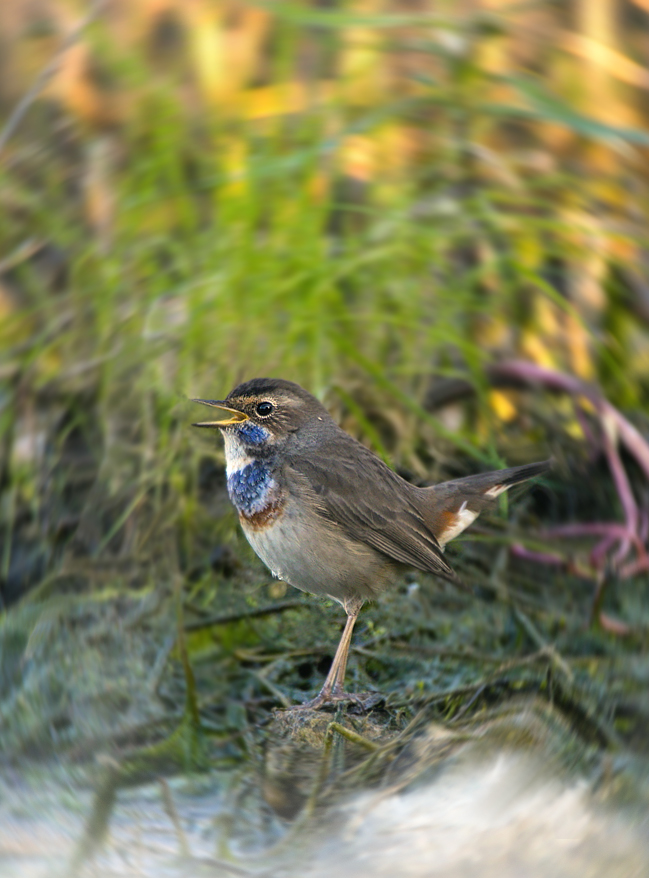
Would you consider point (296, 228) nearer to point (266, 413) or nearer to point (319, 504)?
point (266, 413)

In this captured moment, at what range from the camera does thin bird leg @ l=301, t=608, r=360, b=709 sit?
1.96 m

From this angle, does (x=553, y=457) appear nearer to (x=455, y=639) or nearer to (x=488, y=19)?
(x=455, y=639)

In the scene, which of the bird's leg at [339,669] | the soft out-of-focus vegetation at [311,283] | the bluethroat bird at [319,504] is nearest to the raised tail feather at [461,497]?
the bluethroat bird at [319,504]

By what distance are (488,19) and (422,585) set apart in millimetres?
1705

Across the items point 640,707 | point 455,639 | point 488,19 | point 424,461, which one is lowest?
point 640,707

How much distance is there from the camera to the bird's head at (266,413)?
2020 millimetres

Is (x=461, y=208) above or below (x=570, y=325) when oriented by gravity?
above

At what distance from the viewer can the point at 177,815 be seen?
73.9 inches

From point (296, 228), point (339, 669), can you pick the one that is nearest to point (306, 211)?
point (296, 228)

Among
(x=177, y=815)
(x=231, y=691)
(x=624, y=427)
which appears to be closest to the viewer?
(x=177, y=815)

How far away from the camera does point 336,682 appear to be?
6.46 ft

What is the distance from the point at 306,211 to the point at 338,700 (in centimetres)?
143

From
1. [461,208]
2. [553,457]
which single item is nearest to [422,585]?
[553,457]

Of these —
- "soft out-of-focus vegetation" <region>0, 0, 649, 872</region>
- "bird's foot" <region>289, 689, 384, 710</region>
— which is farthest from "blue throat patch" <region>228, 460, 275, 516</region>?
"bird's foot" <region>289, 689, 384, 710</region>
